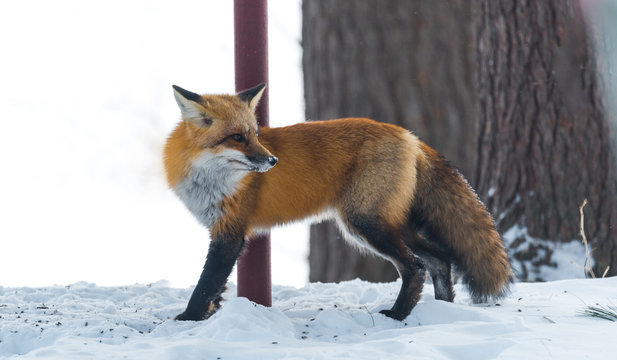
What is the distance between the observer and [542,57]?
17.1 ft

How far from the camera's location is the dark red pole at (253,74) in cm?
419

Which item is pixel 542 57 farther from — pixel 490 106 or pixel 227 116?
pixel 227 116

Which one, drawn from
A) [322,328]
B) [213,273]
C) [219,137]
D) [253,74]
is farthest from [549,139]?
[213,273]

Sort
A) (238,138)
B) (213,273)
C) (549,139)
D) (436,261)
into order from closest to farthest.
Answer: (238,138), (213,273), (436,261), (549,139)

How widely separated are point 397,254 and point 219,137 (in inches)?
48.8

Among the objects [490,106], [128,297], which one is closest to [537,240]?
[490,106]

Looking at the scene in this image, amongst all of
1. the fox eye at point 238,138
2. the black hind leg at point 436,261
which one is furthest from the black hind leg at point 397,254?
the fox eye at point 238,138

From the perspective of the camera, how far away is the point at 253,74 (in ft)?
13.8

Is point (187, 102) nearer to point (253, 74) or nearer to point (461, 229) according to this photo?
point (253, 74)

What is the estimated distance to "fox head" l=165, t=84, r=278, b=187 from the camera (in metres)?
3.68

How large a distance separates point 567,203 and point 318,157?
2.26 metres

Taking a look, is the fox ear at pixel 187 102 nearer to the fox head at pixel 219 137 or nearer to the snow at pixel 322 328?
the fox head at pixel 219 137

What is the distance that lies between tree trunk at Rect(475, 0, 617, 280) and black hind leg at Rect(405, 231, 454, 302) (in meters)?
1.34

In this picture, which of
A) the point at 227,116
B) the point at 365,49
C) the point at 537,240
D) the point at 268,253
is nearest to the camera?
the point at 227,116
